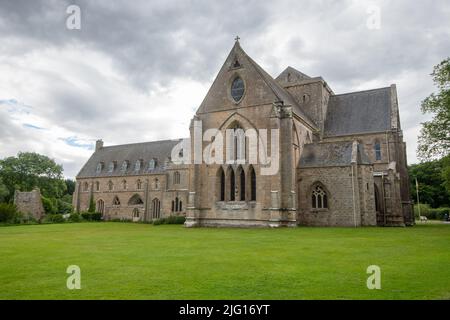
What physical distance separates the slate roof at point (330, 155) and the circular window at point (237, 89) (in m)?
8.18

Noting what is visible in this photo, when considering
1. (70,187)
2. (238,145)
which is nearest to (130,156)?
(238,145)

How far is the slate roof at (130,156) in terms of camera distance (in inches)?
2302

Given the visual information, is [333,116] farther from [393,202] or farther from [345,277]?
[345,277]

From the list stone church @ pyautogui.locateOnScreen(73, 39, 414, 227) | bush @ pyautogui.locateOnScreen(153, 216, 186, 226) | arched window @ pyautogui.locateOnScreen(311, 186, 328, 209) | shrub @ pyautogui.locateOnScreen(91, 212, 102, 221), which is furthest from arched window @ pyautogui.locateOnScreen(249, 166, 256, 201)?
shrub @ pyautogui.locateOnScreen(91, 212, 102, 221)

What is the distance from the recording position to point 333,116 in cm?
4119

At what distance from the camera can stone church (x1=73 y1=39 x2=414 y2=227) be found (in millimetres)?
29625

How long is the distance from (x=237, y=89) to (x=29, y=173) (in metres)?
54.8

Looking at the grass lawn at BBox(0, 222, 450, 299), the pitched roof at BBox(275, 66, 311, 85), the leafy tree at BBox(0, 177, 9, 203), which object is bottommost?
the grass lawn at BBox(0, 222, 450, 299)

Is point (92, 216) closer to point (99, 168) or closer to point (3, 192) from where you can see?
point (99, 168)

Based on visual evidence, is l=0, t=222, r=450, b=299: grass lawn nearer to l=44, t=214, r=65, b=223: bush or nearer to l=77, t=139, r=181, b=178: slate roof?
l=44, t=214, r=65, b=223: bush

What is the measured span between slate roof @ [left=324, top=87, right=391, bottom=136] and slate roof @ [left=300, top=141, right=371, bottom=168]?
7.26 meters

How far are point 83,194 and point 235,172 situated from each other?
4253 centimetres

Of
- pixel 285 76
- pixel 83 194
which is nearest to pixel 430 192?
pixel 285 76
